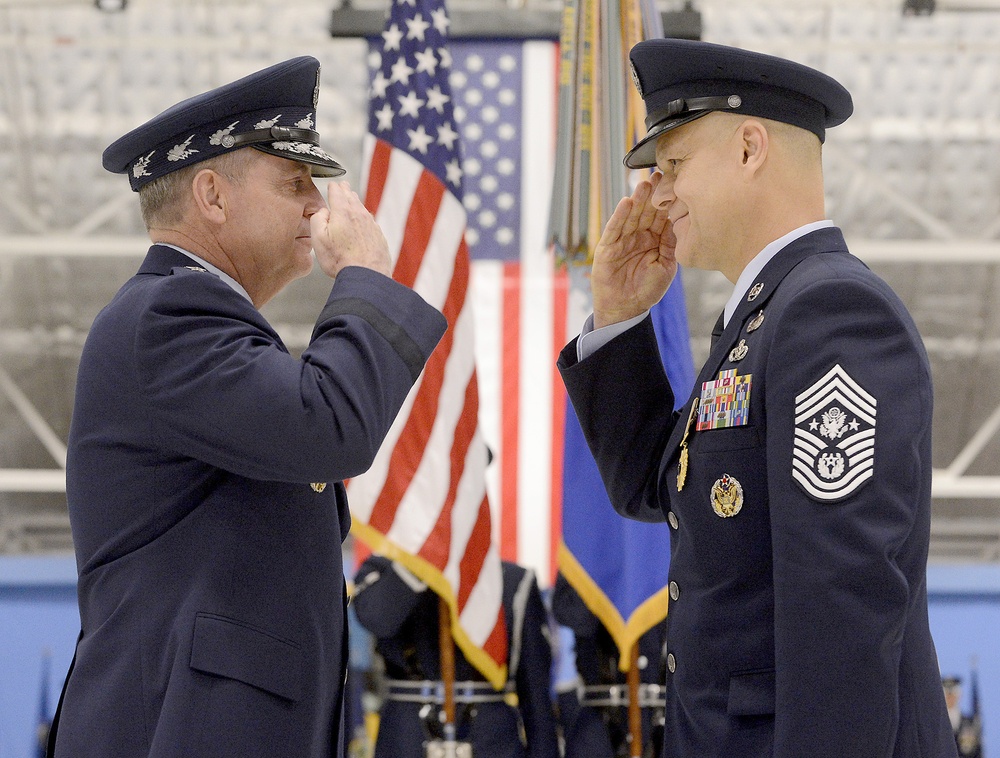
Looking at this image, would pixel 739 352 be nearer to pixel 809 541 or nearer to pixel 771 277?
pixel 771 277

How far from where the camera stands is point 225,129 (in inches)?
56.4

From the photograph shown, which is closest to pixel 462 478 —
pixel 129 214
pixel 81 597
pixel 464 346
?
pixel 464 346

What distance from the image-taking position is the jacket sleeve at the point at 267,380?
4.01ft

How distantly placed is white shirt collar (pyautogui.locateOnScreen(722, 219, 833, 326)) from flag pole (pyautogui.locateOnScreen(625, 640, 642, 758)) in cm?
155

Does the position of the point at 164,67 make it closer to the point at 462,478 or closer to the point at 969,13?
the point at 462,478

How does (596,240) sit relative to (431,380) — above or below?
above

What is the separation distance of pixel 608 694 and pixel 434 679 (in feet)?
1.53

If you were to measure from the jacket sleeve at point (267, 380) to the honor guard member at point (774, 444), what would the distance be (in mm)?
418

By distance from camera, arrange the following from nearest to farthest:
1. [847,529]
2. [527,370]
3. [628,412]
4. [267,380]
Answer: [847,529] < [267,380] < [628,412] < [527,370]

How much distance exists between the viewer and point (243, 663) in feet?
4.18

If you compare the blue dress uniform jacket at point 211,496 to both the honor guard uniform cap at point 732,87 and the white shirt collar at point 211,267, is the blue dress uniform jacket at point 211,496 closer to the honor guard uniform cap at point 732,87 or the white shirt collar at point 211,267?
the white shirt collar at point 211,267

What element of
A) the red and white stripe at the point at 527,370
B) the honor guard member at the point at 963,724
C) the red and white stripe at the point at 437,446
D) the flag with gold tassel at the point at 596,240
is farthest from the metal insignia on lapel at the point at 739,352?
the red and white stripe at the point at 527,370

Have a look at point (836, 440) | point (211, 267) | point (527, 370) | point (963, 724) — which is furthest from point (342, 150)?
point (836, 440)

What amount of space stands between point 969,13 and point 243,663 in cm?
465
